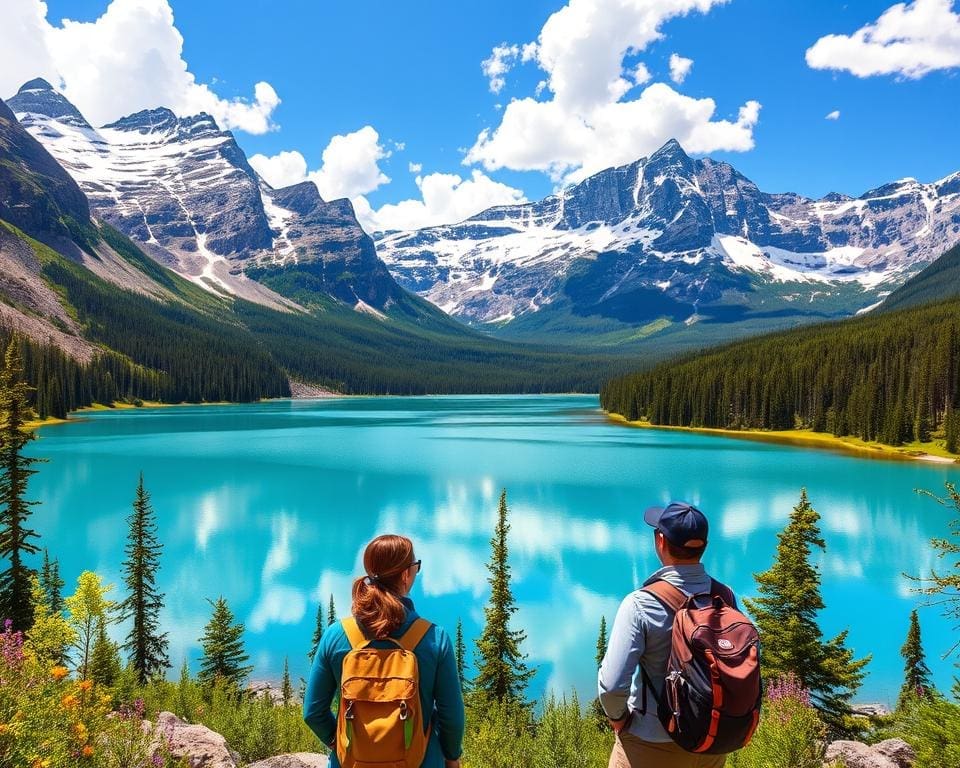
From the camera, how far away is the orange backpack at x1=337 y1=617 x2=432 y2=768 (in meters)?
4.05

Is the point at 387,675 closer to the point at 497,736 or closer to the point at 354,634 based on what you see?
the point at 354,634

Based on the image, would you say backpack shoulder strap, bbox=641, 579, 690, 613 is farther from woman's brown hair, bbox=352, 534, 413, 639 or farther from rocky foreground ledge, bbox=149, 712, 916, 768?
rocky foreground ledge, bbox=149, 712, 916, 768

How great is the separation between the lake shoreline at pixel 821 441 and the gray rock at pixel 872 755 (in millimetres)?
78730

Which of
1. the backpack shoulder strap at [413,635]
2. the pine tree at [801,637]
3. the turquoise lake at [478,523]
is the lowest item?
the turquoise lake at [478,523]

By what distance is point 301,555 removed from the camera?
123ft

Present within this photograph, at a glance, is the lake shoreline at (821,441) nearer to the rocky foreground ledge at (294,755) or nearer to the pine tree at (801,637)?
the pine tree at (801,637)

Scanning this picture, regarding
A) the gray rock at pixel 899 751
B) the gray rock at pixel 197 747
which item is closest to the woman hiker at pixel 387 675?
the gray rock at pixel 197 747

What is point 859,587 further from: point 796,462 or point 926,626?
point 796,462

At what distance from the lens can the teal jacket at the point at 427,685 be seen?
4328 mm

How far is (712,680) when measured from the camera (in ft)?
14.0

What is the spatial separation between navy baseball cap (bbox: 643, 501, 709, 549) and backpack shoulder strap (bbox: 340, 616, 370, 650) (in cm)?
227

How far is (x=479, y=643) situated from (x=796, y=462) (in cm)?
6670

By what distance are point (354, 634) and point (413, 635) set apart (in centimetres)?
40

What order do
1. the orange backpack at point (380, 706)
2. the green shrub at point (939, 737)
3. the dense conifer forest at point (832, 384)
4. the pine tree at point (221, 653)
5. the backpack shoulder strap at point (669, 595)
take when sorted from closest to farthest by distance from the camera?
the orange backpack at point (380, 706) < the backpack shoulder strap at point (669, 595) < the green shrub at point (939, 737) < the pine tree at point (221, 653) < the dense conifer forest at point (832, 384)
